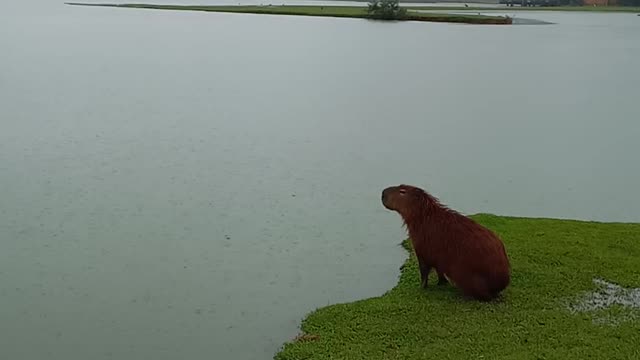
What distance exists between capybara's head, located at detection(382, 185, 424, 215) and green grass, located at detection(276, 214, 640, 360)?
0.64 meters

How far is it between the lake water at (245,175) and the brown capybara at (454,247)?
2.80 feet

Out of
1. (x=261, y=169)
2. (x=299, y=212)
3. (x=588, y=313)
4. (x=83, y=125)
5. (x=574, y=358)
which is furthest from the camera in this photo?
(x=83, y=125)

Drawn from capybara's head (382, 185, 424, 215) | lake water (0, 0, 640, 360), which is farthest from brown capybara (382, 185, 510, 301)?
lake water (0, 0, 640, 360)

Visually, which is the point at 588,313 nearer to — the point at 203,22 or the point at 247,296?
the point at 247,296

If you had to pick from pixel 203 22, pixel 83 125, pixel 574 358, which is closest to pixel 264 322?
pixel 574 358

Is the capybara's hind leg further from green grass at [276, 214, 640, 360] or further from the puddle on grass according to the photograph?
the puddle on grass

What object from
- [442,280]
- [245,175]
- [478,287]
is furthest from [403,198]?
[245,175]

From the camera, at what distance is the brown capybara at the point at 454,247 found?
5211 mm

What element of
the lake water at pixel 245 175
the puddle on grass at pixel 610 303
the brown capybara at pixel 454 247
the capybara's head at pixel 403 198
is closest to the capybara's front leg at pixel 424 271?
the brown capybara at pixel 454 247

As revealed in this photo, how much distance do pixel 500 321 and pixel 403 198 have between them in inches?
47.0

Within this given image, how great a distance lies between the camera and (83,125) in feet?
43.4

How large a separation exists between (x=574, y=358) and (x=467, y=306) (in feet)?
3.09

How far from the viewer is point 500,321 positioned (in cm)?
497

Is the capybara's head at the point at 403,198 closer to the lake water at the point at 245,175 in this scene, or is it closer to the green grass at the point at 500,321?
the green grass at the point at 500,321
